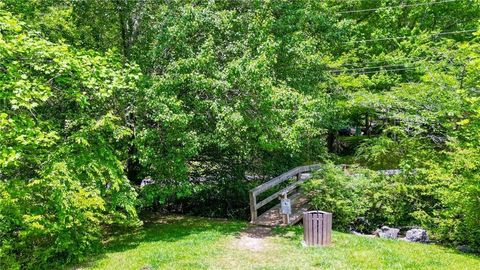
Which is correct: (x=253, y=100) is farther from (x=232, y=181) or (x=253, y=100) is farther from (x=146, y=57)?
(x=232, y=181)

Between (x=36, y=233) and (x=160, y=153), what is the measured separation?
3.11 m

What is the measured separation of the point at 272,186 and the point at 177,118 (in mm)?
4582

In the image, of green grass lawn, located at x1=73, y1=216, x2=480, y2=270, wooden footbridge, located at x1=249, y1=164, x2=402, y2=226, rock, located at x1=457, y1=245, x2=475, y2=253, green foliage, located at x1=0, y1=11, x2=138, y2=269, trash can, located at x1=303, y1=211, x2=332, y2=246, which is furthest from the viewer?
wooden footbridge, located at x1=249, y1=164, x2=402, y2=226

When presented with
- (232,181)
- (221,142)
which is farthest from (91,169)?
(232,181)

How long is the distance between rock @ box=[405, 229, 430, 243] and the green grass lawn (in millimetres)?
928

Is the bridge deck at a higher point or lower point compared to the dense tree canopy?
lower

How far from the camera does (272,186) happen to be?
39.5ft

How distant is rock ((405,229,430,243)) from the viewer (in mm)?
10188

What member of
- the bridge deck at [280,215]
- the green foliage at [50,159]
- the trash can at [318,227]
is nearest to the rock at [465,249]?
the trash can at [318,227]

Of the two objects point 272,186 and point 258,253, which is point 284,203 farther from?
point 258,253

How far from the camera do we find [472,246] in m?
9.23

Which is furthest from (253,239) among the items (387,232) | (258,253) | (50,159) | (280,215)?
(50,159)

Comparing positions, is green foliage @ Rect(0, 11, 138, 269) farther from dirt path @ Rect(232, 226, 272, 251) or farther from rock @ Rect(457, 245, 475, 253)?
rock @ Rect(457, 245, 475, 253)

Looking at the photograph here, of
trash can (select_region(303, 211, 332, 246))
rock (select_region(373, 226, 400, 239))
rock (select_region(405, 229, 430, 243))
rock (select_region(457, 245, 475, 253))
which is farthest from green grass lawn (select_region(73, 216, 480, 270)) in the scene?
rock (select_region(373, 226, 400, 239))
